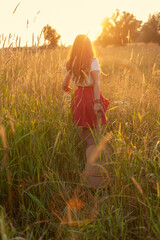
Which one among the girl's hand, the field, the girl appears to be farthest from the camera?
the girl

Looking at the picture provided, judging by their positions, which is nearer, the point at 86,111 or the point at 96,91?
the point at 96,91

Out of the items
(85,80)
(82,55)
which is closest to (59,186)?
(85,80)

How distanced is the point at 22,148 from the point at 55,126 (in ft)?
1.07

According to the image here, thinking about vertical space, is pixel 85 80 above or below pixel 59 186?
above

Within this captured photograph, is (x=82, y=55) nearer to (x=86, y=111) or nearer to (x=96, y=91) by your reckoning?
(x=96, y=91)

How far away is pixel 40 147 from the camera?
1494 millimetres

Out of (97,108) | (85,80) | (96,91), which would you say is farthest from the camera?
(85,80)

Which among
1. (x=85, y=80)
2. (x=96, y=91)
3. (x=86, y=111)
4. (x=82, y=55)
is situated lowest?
(x=86, y=111)

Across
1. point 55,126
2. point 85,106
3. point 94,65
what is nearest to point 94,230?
point 55,126

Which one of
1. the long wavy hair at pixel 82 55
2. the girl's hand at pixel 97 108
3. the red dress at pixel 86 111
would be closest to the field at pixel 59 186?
the girl's hand at pixel 97 108

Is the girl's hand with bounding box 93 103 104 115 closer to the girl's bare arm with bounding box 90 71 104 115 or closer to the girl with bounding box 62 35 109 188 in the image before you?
the girl's bare arm with bounding box 90 71 104 115

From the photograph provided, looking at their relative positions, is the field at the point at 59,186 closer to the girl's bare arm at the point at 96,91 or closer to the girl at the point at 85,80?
the girl's bare arm at the point at 96,91

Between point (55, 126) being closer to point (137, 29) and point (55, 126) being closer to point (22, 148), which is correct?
point (22, 148)

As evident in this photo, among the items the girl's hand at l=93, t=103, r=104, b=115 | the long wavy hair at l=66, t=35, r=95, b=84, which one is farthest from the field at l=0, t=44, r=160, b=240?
the long wavy hair at l=66, t=35, r=95, b=84
